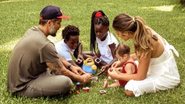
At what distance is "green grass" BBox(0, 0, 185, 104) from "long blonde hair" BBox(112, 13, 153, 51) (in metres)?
0.72

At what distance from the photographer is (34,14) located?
14.7m

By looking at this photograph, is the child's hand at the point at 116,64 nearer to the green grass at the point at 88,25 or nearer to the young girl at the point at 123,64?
the young girl at the point at 123,64

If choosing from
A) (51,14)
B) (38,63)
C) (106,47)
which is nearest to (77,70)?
(106,47)

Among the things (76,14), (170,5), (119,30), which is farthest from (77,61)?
(170,5)

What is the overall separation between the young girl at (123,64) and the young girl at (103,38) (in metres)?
0.59

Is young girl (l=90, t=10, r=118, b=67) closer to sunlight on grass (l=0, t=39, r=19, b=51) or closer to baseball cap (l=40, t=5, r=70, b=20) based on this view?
baseball cap (l=40, t=5, r=70, b=20)

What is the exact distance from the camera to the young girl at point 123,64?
245 inches

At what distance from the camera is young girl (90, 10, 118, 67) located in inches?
283

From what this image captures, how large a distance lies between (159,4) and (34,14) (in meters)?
5.16

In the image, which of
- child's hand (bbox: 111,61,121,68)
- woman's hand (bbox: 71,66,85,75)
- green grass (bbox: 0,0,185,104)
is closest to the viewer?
green grass (bbox: 0,0,185,104)

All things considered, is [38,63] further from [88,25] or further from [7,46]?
[88,25]

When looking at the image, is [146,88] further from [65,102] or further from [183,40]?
[183,40]

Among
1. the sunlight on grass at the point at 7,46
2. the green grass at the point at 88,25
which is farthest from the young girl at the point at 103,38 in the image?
the sunlight on grass at the point at 7,46

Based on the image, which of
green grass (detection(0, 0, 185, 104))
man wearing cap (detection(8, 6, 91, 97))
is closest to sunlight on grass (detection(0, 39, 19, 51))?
green grass (detection(0, 0, 185, 104))
